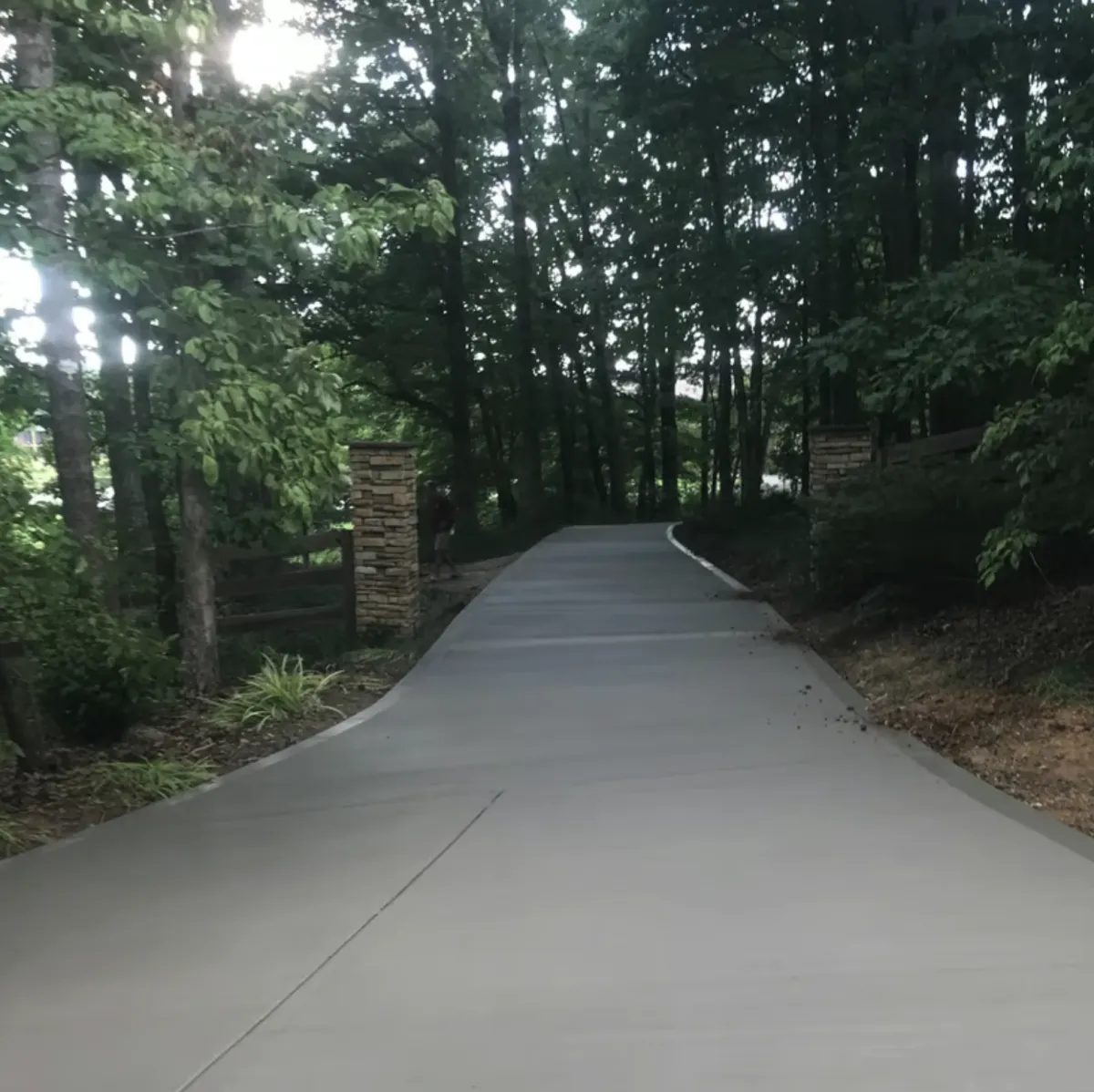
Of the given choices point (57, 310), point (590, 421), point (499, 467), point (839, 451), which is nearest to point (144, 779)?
point (57, 310)

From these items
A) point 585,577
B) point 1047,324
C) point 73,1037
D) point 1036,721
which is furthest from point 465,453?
point 73,1037

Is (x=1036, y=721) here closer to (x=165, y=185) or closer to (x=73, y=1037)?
(x=73, y=1037)

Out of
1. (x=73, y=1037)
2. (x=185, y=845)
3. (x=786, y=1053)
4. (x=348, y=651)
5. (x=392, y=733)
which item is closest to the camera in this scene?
(x=786, y=1053)

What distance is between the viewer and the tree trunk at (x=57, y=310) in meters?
5.66

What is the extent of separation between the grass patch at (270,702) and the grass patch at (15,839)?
224cm

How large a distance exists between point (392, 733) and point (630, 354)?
28.0 metres

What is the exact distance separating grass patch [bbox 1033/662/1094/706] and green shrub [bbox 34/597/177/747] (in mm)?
5633

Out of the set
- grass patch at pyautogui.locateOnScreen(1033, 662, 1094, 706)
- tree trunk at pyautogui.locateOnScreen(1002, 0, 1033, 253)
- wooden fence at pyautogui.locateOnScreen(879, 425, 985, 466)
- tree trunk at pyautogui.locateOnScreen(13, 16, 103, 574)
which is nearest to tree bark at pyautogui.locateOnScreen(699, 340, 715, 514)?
tree trunk at pyautogui.locateOnScreen(1002, 0, 1033, 253)

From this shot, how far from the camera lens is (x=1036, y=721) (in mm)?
5734

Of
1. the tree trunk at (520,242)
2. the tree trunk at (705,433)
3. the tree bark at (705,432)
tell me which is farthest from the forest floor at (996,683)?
the tree trunk at (705,433)

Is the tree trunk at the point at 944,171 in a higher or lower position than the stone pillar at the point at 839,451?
higher

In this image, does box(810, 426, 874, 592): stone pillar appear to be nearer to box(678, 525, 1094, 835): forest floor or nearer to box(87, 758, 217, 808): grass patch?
box(678, 525, 1094, 835): forest floor

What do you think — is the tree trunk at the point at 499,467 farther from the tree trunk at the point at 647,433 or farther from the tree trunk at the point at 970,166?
the tree trunk at the point at 970,166

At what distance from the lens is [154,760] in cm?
609
